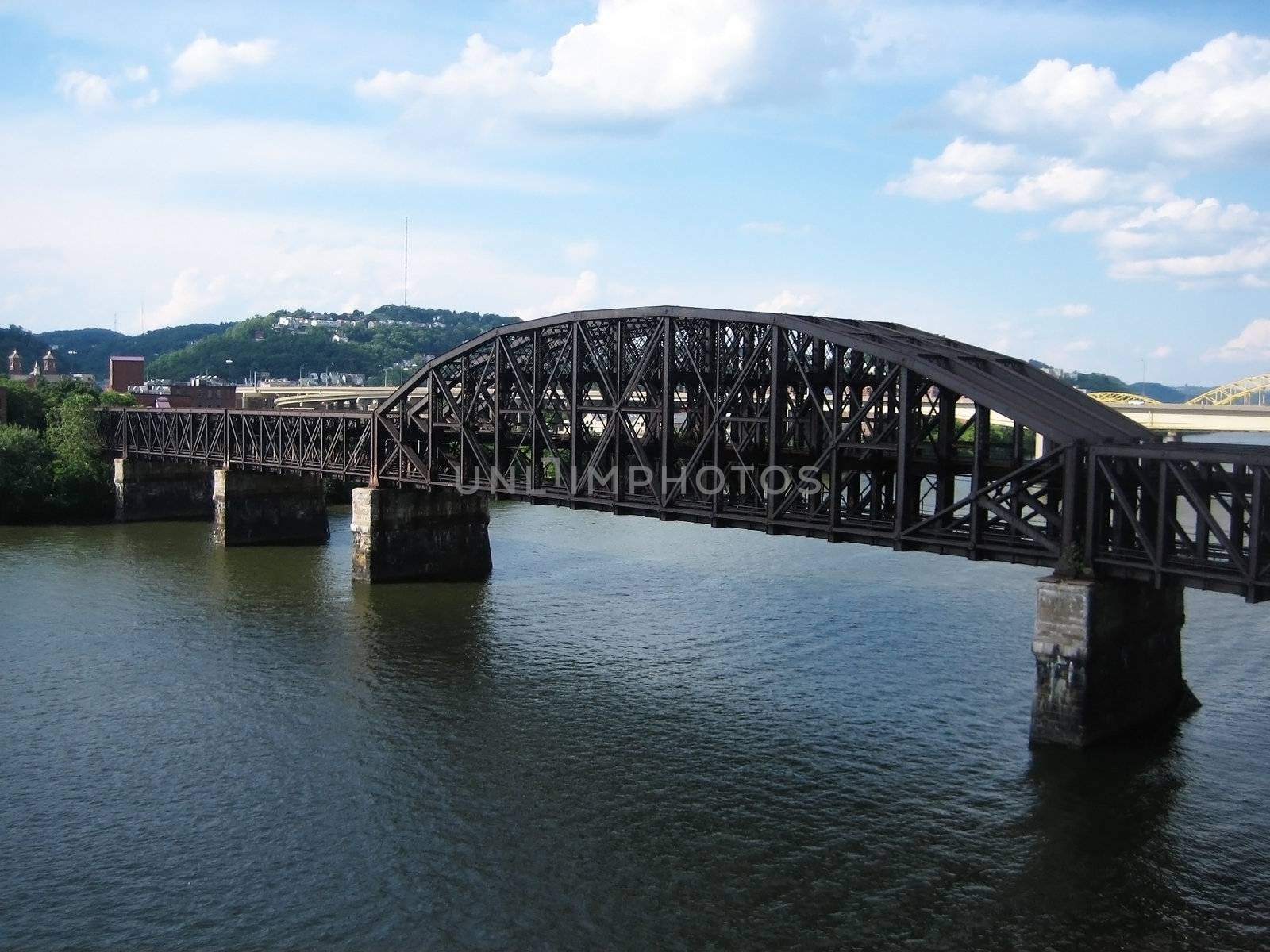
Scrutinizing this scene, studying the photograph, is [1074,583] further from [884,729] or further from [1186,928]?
[1186,928]

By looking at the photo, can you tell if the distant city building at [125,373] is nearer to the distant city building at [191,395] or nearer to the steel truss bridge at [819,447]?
the distant city building at [191,395]

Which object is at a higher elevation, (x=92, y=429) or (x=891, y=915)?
(x=92, y=429)

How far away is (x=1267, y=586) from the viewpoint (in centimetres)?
2909

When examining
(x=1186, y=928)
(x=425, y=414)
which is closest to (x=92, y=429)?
(x=425, y=414)

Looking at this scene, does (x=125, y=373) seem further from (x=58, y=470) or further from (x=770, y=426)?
(x=770, y=426)

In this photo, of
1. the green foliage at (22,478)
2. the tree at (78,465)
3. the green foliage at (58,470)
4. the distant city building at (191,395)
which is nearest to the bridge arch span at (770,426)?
the green foliage at (22,478)

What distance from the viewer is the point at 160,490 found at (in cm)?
8781

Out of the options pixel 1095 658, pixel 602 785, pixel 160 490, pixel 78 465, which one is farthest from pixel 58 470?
pixel 1095 658

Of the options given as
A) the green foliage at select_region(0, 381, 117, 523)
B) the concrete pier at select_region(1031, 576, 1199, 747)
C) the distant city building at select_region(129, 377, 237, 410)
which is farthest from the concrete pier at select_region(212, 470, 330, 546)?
the distant city building at select_region(129, 377, 237, 410)

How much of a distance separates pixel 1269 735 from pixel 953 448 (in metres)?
13.0

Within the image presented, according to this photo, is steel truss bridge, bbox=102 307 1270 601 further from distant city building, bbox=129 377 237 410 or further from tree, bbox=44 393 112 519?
distant city building, bbox=129 377 237 410

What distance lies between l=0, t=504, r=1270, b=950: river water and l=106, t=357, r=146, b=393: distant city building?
389 ft

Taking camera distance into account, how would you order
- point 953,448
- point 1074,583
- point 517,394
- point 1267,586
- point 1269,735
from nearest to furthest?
point 1267,586 → point 1074,583 → point 1269,735 → point 953,448 → point 517,394

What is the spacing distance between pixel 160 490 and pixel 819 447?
59458mm
